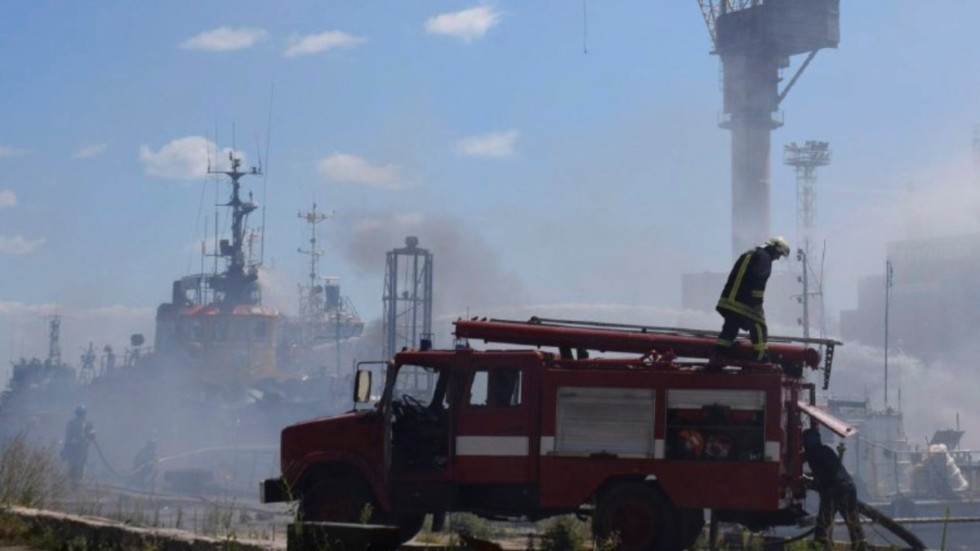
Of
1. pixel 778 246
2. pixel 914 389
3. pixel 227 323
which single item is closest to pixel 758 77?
pixel 914 389

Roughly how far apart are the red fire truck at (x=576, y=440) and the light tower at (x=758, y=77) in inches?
3962

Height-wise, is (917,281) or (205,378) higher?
(917,281)

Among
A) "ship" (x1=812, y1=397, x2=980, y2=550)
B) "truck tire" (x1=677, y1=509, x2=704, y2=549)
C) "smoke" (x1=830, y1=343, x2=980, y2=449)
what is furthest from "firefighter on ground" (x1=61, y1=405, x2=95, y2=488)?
"smoke" (x1=830, y1=343, x2=980, y2=449)

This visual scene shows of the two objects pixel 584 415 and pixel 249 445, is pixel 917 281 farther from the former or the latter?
pixel 584 415

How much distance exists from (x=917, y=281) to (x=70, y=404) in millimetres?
97782

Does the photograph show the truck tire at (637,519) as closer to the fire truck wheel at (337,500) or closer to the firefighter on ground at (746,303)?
the firefighter on ground at (746,303)

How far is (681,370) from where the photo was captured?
1308 cm

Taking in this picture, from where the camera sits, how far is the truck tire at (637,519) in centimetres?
1298

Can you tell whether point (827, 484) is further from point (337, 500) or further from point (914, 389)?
point (914, 389)

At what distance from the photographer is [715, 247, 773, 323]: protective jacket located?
544 inches

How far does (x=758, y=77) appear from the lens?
11494 cm

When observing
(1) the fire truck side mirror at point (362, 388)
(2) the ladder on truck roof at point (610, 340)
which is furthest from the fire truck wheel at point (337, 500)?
(2) the ladder on truck roof at point (610, 340)

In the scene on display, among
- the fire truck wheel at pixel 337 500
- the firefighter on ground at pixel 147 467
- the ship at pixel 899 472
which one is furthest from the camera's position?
the firefighter on ground at pixel 147 467

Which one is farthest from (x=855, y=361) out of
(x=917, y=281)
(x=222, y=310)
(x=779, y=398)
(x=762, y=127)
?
(x=779, y=398)
